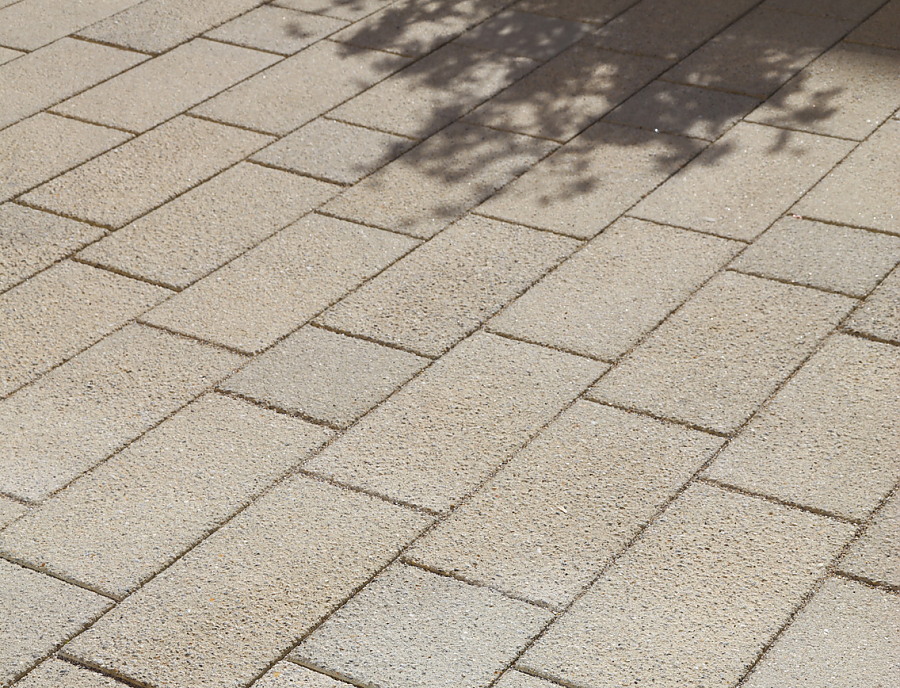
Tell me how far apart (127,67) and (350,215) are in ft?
7.12

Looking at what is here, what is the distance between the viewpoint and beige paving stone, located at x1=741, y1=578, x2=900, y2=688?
3.35 metres

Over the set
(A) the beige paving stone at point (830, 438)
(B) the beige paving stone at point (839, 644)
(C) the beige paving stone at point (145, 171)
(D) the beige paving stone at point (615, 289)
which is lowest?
(B) the beige paving stone at point (839, 644)

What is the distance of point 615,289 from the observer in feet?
16.6

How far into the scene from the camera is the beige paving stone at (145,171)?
18.8 ft

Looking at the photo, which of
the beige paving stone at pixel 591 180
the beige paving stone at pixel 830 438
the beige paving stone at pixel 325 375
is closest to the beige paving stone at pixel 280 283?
the beige paving stone at pixel 325 375

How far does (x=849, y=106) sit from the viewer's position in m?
6.39

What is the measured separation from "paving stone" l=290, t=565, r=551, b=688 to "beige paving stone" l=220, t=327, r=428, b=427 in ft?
2.85

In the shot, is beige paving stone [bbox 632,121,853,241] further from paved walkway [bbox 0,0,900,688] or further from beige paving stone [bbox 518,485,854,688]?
beige paving stone [bbox 518,485,854,688]

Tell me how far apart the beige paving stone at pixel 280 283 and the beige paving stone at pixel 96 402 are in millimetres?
139

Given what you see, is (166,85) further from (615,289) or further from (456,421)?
(456,421)

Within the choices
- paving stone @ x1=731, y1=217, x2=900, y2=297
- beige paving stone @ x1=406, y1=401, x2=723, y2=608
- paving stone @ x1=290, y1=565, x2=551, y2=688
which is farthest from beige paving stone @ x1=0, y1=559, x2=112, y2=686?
paving stone @ x1=731, y1=217, x2=900, y2=297

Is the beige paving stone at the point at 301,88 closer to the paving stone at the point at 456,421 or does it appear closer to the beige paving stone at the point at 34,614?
the paving stone at the point at 456,421

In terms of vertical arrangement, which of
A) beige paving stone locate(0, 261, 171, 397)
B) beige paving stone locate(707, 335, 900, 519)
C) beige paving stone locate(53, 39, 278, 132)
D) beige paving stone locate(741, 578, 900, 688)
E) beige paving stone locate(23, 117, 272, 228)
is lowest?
beige paving stone locate(741, 578, 900, 688)

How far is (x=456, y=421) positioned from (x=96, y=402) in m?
1.30
